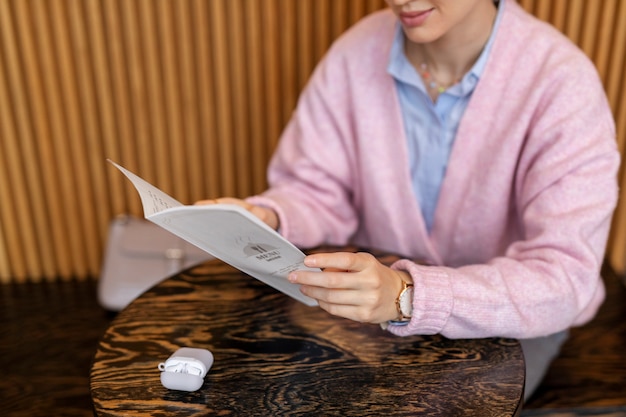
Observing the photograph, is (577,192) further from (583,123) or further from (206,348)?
(206,348)

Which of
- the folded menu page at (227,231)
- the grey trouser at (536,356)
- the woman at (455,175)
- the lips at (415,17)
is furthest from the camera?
the grey trouser at (536,356)

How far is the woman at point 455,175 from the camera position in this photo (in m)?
1.04

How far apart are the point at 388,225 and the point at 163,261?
766 mm

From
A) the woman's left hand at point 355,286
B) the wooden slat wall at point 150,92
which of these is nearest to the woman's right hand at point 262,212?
the woman's left hand at point 355,286

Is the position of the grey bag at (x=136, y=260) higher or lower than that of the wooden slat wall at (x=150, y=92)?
lower

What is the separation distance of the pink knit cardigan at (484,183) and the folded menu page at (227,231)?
22cm

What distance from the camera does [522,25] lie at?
49.5 inches

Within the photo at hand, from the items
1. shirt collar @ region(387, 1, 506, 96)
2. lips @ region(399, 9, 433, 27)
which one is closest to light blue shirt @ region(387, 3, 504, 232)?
shirt collar @ region(387, 1, 506, 96)

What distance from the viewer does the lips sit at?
1154mm

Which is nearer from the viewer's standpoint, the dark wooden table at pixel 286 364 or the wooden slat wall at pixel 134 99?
the dark wooden table at pixel 286 364

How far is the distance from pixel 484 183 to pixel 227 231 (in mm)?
593

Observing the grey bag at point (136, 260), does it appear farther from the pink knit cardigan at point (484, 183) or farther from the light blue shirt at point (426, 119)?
the light blue shirt at point (426, 119)

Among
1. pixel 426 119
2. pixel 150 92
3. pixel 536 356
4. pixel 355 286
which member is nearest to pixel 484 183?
pixel 426 119

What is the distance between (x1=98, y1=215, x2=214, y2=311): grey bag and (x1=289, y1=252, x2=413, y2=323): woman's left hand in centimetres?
93
